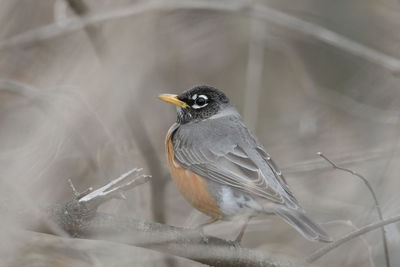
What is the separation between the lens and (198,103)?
17.7ft

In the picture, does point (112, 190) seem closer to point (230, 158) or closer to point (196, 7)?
point (230, 158)

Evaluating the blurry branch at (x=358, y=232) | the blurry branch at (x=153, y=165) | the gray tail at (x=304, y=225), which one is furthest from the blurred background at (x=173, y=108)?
the blurry branch at (x=358, y=232)

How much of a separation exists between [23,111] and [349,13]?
5.44m

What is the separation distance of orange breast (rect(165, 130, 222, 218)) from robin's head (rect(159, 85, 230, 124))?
2.76 ft

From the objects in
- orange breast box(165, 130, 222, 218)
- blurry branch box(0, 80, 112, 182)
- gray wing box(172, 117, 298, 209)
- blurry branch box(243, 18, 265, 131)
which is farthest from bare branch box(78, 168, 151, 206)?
blurry branch box(243, 18, 265, 131)

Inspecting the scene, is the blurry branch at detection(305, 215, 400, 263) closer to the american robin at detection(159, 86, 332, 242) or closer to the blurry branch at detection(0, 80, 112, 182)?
the american robin at detection(159, 86, 332, 242)

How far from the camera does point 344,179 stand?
662 centimetres

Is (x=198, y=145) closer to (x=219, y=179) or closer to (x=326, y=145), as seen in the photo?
(x=219, y=179)

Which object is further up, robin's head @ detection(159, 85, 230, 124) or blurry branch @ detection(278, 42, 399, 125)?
blurry branch @ detection(278, 42, 399, 125)

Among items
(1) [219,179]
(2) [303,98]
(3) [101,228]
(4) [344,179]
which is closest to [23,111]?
(1) [219,179]

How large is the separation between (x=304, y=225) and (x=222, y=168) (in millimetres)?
876

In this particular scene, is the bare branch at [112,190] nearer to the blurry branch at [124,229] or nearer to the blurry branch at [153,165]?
the blurry branch at [124,229]

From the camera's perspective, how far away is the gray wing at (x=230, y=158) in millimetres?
4168

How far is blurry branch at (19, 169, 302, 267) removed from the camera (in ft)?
10.7
